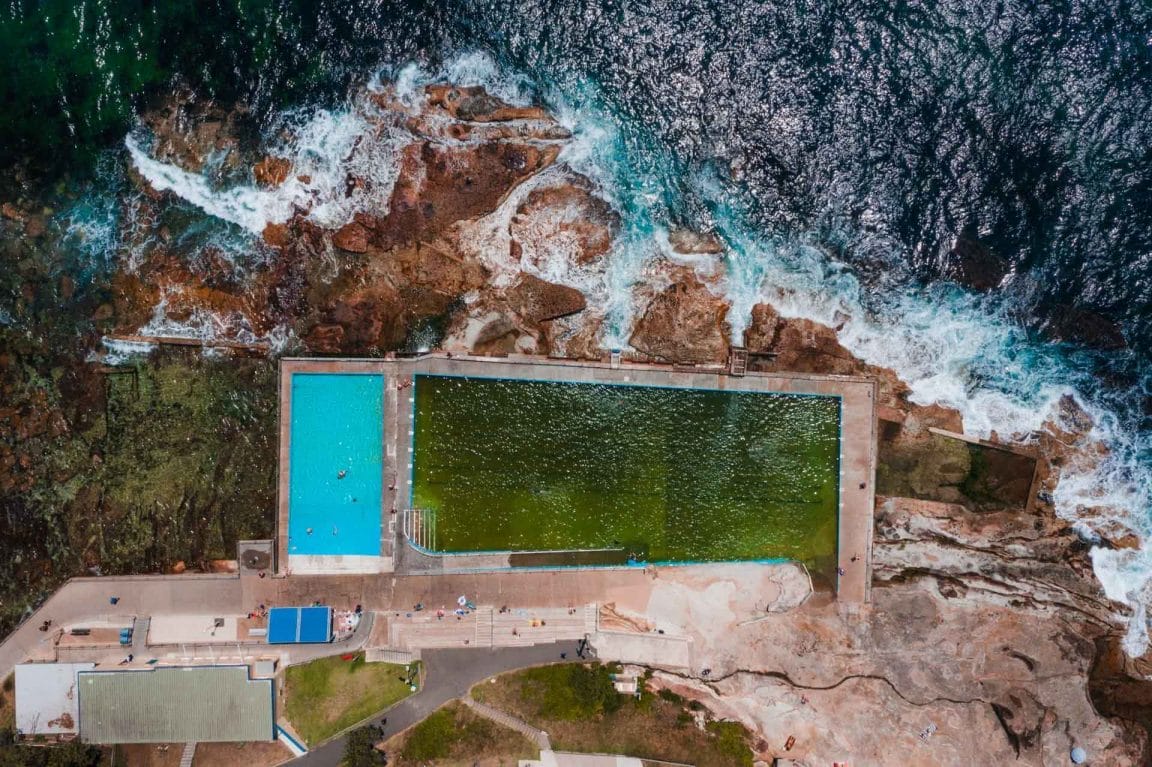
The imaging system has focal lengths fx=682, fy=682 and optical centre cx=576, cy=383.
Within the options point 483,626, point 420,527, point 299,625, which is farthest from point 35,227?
point 483,626

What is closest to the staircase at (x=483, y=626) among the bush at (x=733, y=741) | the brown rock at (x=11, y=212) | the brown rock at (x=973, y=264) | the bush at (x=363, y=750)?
the bush at (x=363, y=750)

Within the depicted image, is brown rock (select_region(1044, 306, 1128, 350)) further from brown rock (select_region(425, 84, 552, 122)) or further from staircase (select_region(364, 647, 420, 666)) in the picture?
staircase (select_region(364, 647, 420, 666))

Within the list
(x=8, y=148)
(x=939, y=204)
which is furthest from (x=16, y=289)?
(x=939, y=204)

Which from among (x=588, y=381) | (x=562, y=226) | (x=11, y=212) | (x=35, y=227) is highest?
(x=562, y=226)

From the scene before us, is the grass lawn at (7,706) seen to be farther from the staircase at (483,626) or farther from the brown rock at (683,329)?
the brown rock at (683,329)

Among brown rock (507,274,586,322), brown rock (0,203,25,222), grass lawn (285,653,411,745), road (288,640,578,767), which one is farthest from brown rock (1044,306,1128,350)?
brown rock (0,203,25,222)

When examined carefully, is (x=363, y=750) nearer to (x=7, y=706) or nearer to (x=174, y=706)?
(x=174, y=706)
